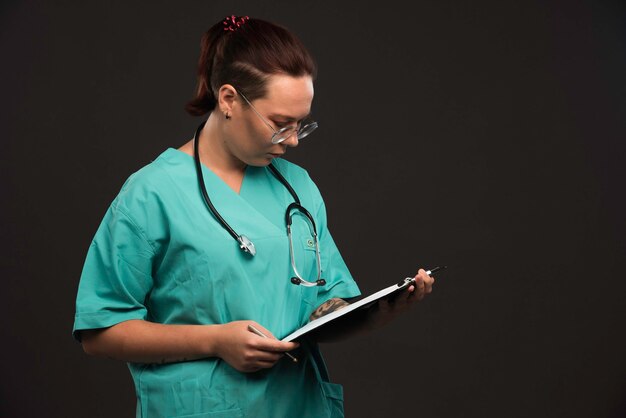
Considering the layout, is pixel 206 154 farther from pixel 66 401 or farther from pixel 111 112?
pixel 66 401

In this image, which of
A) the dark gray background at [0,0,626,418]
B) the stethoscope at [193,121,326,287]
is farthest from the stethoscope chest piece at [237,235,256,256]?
the dark gray background at [0,0,626,418]

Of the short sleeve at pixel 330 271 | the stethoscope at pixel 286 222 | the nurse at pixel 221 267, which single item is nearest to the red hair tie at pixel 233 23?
the nurse at pixel 221 267

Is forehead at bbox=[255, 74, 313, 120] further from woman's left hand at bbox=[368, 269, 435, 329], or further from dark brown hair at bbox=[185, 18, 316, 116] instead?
woman's left hand at bbox=[368, 269, 435, 329]

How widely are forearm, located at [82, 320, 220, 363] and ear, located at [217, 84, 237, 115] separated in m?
0.47

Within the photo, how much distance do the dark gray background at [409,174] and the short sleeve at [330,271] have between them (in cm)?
115

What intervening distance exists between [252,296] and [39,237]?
5.32ft

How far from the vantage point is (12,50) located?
10.3ft

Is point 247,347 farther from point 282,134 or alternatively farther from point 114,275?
point 282,134

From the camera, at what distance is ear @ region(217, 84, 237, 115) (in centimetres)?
192

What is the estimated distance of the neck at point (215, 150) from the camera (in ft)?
6.52

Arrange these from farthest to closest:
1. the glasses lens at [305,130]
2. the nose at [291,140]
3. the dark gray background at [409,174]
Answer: the dark gray background at [409,174]
the glasses lens at [305,130]
the nose at [291,140]

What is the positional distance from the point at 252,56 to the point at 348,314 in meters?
0.57

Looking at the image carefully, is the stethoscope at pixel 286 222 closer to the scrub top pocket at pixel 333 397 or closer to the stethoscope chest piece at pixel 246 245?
the stethoscope chest piece at pixel 246 245

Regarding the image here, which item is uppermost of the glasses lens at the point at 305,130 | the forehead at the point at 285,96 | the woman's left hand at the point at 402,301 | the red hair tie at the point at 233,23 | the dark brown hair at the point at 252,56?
the red hair tie at the point at 233,23
